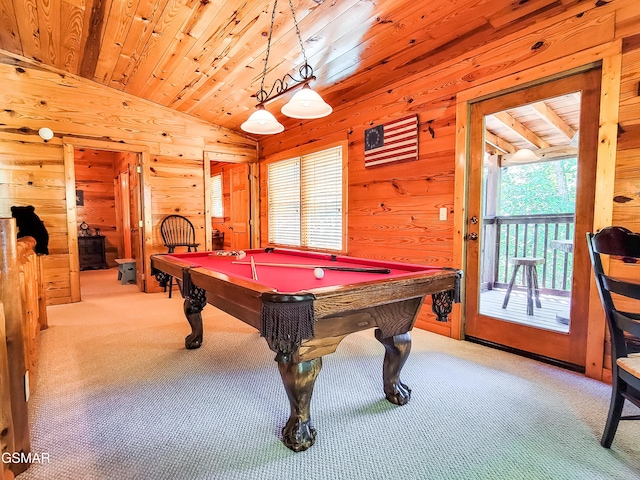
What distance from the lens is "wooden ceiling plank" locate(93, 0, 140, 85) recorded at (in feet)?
9.29

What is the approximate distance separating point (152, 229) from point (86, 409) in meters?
3.52

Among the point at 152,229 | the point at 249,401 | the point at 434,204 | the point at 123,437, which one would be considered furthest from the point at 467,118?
the point at 152,229

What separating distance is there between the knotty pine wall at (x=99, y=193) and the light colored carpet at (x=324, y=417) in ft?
19.0

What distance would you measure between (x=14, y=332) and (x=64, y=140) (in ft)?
12.5

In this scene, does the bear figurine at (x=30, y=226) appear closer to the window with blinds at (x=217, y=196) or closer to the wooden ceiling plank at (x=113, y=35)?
the wooden ceiling plank at (x=113, y=35)

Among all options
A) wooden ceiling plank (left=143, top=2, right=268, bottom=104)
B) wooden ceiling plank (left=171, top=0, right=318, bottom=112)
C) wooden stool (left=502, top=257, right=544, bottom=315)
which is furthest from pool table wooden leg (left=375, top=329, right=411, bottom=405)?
wooden ceiling plank (left=143, top=2, right=268, bottom=104)

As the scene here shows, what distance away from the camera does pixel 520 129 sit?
274 cm

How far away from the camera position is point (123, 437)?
1.61 meters

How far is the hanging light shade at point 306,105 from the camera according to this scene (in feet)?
7.10

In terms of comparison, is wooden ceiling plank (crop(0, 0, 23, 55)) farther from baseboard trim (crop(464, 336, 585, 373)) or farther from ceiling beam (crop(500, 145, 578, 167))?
baseboard trim (crop(464, 336, 585, 373))

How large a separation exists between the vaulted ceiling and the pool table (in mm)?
1829

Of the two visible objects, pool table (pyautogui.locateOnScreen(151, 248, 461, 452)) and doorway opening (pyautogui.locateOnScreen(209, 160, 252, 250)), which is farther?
doorway opening (pyautogui.locateOnScreen(209, 160, 252, 250))

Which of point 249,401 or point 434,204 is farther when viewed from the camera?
point 434,204

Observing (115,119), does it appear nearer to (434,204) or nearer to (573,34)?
(434,204)
